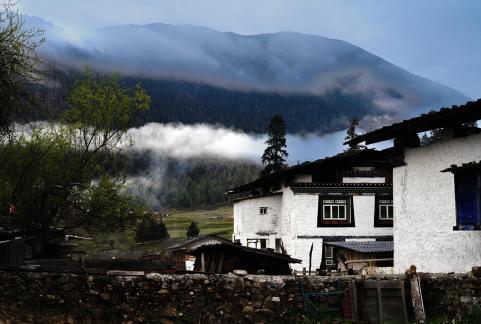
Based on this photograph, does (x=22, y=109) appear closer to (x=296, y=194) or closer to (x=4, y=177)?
(x=4, y=177)

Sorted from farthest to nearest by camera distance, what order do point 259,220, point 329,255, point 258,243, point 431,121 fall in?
1. point 258,243
2. point 259,220
3. point 329,255
4. point 431,121

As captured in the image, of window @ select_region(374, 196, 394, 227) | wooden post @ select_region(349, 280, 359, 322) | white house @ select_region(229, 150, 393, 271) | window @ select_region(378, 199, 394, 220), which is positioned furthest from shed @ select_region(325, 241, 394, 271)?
wooden post @ select_region(349, 280, 359, 322)

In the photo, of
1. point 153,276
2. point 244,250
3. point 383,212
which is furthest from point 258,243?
point 153,276

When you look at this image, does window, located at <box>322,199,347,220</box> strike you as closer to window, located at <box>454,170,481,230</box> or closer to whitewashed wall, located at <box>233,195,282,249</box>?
whitewashed wall, located at <box>233,195,282,249</box>

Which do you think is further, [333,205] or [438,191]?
[333,205]

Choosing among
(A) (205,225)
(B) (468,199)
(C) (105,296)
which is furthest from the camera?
(A) (205,225)

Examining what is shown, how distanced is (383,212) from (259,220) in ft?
31.6

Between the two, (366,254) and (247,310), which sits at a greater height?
(366,254)

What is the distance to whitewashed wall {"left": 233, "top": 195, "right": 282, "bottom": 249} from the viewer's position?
A: 4219cm

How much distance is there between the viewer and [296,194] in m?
37.8

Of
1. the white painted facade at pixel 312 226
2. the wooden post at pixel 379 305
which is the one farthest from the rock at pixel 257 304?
the white painted facade at pixel 312 226

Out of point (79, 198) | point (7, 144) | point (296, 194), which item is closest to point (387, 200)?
point (296, 194)

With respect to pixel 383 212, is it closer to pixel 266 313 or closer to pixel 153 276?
pixel 266 313

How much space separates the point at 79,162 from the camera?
29578 millimetres
